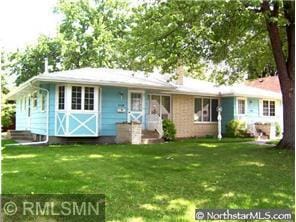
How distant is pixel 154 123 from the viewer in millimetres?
18016

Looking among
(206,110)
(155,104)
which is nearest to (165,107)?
(155,104)

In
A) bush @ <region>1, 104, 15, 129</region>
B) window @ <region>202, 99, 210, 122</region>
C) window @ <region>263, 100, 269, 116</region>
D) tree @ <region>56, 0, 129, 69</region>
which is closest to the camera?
window @ <region>202, 99, 210, 122</region>

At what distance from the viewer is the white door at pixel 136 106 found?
1784 cm

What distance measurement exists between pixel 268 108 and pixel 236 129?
14.1ft

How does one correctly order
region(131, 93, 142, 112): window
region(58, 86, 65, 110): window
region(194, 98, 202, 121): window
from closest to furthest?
region(58, 86, 65, 110): window → region(131, 93, 142, 112): window → region(194, 98, 202, 121): window

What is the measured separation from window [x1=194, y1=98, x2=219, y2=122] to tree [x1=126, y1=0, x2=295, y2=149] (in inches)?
282

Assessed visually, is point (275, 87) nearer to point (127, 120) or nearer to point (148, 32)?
point (127, 120)

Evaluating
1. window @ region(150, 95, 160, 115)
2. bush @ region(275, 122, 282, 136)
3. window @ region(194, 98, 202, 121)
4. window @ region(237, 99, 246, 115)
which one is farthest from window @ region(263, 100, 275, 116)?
window @ region(150, 95, 160, 115)

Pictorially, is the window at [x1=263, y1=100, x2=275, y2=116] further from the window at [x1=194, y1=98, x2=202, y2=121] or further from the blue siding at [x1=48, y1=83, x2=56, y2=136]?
the blue siding at [x1=48, y1=83, x2=56, y2=136]

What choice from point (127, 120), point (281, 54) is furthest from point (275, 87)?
point (281, 54)

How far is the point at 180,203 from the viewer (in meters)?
5.46

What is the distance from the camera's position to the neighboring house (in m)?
16.0

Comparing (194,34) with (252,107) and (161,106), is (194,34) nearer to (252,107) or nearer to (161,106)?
(161,106)

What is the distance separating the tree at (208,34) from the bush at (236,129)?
7.42 metres
